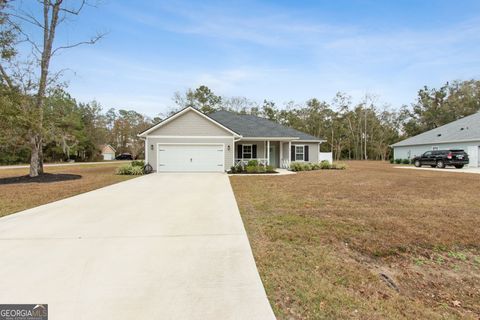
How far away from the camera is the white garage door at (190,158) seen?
54.6ft

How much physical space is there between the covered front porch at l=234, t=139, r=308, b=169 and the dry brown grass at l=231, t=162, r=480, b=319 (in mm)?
11943

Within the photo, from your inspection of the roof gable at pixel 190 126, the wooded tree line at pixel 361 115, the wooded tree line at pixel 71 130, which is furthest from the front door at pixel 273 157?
the wooded tree line at pixel 361 115

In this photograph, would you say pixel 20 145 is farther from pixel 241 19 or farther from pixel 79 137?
pixel 79 137

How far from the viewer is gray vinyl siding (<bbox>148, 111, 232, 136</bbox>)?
16641 millimetres

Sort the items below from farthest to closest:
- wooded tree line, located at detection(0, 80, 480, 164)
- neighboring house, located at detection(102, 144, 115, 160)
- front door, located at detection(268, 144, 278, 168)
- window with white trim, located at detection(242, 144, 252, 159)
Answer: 1. neighboring house, located at detection(102, 144, 115, 160)
2. wooded tree line, located at detection(0, 80, 480, 164)
3. front door, located at detection(268, 144, 278, 168)
4. window with white trim, located at detection(242, 144, 252, 159)

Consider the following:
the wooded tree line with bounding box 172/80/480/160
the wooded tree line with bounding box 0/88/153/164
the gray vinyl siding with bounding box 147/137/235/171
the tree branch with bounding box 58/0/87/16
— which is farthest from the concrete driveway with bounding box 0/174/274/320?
the wooded tree line with bounding box 172/80/480/160

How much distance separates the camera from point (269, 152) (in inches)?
786

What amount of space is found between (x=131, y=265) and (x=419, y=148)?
33331 millimetres

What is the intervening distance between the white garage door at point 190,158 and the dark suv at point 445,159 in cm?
1908

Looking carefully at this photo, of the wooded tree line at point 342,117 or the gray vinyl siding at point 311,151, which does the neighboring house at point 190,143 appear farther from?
the wooded tree line at point 342,117

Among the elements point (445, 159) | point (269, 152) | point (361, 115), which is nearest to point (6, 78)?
point (269, 152)

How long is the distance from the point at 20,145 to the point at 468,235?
1954cm

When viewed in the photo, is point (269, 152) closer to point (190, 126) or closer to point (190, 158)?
point (190, 158)

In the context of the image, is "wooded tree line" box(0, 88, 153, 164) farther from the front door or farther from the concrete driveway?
the front door
